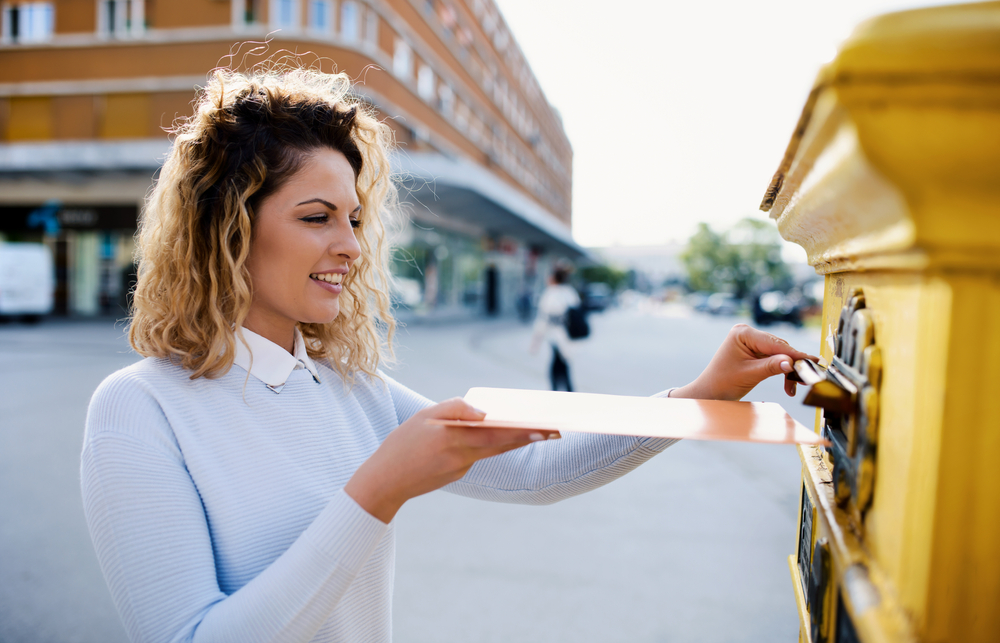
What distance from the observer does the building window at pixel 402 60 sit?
17.3 m

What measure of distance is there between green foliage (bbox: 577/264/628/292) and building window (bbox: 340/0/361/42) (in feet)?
126

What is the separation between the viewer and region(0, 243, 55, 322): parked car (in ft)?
43.1

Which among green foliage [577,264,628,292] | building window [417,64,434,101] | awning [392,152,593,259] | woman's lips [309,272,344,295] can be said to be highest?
→ building window [417,64,434,101]

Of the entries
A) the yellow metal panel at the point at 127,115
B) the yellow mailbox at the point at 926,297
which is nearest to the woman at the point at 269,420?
the yellow mailbox at the point at 926,297

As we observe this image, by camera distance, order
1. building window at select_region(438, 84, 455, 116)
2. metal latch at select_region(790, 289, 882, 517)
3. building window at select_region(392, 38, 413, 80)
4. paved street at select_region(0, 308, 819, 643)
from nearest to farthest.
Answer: metal latch at select_region(790, 289, 882, 517) < paved street at select_region(0, 308, 819, 643) < building window at select_region(392, 38, 413, 80) < building window at select_region(438, 84, 455, 116)

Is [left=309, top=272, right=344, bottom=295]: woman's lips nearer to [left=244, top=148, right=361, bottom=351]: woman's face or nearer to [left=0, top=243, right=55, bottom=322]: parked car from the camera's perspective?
[left=244, top=148, right=361, bottom=351]: woman's face

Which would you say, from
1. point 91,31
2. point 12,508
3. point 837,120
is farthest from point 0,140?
point 837,120

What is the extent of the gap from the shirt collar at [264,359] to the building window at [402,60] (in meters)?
17.3

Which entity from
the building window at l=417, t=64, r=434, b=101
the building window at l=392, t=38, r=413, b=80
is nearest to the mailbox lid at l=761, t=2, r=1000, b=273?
the building window at l=392, t=38, r=413, b=80

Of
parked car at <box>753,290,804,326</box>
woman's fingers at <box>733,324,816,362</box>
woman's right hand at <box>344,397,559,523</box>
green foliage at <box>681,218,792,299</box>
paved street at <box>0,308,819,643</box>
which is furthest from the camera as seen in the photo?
green foliage at <box>681,218,792,299</box>

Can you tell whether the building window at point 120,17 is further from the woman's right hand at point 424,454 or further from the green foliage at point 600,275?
the green foliage at point 600,275

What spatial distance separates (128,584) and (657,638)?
79.4 inches

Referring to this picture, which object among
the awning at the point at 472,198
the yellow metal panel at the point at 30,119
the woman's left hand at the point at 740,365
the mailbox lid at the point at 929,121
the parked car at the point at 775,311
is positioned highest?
the yellow metal panel at the point at 30,119

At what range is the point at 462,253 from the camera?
870 inches
